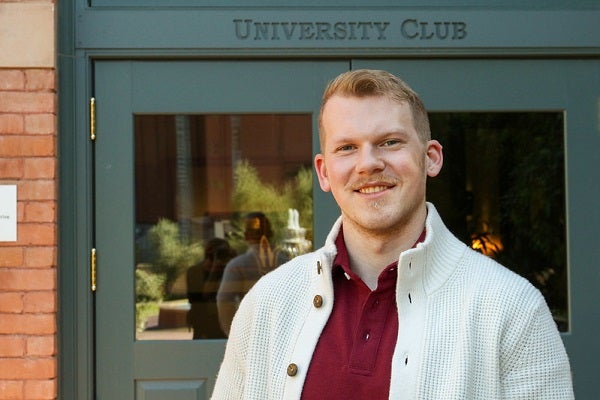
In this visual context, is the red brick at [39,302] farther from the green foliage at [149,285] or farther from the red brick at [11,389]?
the green foliage at [149,285]

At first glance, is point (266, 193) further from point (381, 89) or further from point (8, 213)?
point (381, 89)

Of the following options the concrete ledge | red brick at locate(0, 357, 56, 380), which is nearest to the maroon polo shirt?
red brick at locate(0, 357, 56, 380)

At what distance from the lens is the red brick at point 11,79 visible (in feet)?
12.1

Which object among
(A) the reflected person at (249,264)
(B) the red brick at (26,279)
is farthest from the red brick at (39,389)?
(A) the reflected person at (249,264)

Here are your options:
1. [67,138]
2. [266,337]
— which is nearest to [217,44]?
[67,138]

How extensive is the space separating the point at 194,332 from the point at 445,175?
4.44 ft

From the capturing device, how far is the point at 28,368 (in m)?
3.66

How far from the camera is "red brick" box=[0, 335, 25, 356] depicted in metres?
3.64

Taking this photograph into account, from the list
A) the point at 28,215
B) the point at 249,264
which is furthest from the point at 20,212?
the point at 249,264

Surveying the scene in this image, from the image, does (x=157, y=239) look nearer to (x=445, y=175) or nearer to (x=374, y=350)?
(x=445, y=175)

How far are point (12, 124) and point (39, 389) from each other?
1126 millimetres

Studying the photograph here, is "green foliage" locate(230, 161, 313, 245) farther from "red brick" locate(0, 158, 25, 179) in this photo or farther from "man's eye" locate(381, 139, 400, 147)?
"man's eye" locate(381, 139, 400, 147)

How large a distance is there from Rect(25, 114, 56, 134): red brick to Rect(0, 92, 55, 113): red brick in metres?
0.03

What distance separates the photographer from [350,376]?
174cm
